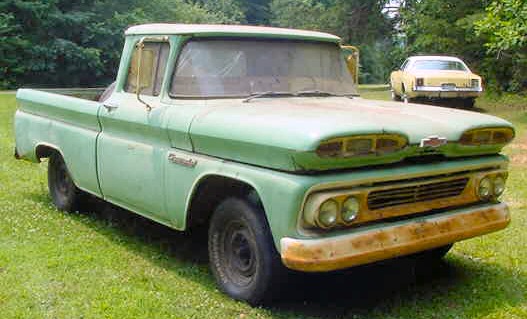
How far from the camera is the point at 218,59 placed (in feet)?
17.2

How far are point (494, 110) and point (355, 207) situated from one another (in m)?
17.0

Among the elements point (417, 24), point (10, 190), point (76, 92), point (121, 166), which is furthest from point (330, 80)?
point (417, 24)

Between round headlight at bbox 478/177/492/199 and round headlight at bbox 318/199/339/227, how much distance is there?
4.33 ft

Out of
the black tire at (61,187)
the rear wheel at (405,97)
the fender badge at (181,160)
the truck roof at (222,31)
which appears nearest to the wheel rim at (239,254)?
the fender badge at (181,160)

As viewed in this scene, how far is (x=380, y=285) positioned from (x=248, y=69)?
1869mm

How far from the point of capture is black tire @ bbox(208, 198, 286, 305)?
4.30 metres

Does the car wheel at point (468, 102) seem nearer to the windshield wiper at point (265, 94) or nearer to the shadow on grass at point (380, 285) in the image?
the shadow on grass at point (380, 285)

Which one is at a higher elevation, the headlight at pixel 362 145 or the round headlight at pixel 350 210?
the headlight at pixel 362 145

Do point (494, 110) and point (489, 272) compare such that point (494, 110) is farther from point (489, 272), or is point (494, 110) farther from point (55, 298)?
point (55, 298)

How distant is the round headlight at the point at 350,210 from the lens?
4.07 metres

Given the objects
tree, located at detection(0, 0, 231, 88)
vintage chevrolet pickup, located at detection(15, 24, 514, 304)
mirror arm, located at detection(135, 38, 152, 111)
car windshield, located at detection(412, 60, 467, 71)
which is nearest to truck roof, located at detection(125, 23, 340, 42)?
vintage chevrolet pickup, located at detection(15, 24, 514, 304)

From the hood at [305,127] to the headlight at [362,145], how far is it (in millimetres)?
33

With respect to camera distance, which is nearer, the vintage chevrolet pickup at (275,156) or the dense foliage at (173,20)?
the vintage chevrolet pickup at (275,156)

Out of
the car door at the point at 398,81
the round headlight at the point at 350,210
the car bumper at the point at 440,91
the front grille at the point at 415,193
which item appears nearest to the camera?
the round headlight at the point at 350,210
